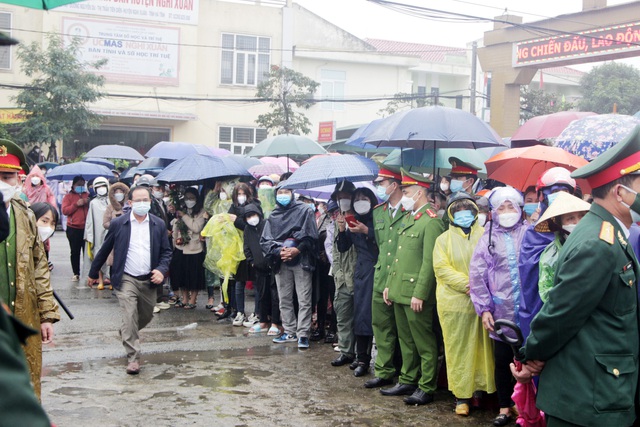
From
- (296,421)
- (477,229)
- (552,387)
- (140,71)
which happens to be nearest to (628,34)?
(477,229)

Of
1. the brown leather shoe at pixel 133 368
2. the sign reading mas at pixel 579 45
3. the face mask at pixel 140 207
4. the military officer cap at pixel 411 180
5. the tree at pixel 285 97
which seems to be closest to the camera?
the military officer cap at pixel 411 180

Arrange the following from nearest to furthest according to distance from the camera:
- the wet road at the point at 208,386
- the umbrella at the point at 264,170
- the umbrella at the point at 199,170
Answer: the wet road at the point at 208,386 < the umbrella at the point at 199,170 < the umbrella at the point at 264,170

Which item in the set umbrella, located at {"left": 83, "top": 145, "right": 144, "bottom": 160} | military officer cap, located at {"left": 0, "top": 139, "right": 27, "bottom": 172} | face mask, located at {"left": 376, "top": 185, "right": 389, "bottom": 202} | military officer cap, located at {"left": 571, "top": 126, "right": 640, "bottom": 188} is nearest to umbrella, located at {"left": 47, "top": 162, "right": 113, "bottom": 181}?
umbrella, located at {"left": 83, "top": 145, "right": 144, "bottom": 160}

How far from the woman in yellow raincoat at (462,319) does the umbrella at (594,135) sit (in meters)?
1.52

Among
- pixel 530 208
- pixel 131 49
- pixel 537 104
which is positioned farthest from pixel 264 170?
pixel 537 104

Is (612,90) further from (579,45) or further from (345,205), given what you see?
(345,205)

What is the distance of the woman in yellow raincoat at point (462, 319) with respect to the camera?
21.6 feet

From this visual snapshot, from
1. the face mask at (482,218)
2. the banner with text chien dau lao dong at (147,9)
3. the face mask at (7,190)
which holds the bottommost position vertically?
the face mask at (482,218)

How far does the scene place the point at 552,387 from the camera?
3652 mm

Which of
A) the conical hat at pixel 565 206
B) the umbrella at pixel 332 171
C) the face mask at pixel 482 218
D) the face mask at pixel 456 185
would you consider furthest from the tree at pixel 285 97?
the conical hat at pixel 565 206

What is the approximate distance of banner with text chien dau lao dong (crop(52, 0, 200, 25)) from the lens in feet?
98.3

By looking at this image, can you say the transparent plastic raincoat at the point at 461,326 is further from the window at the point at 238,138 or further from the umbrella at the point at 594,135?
the window at the point at 238,138

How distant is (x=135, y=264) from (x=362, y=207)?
2512mm

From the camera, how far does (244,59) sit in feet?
108
